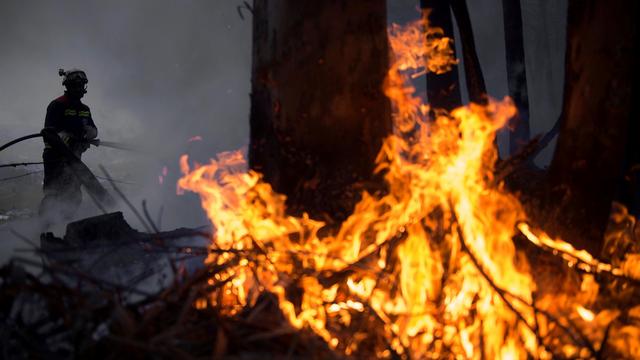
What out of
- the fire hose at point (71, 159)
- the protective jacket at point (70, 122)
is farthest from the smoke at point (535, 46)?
the fire hose at point (71, 159)

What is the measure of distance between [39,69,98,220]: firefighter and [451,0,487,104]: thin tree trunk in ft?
21.3

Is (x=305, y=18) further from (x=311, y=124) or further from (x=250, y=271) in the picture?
(x=250, y=271)

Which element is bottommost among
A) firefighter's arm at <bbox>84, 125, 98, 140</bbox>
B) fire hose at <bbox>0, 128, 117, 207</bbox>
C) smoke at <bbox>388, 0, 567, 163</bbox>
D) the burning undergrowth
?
the burning undergrowth

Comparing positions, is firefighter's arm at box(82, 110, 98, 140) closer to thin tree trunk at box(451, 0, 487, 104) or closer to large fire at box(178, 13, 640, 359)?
large fire at box(178, 13, 640, 359)

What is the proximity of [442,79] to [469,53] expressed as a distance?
101cm

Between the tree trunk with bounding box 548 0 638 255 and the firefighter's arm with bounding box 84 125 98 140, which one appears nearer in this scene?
the tree trunk with bounding box 548 0 638 255

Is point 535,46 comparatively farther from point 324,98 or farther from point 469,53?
point 324,98

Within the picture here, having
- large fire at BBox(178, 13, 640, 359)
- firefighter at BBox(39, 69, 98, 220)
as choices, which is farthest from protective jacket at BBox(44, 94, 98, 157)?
large fire at BBox(178, 13, 640, 359)

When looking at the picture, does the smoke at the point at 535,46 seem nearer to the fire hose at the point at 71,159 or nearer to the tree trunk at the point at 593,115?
the fire hose at the point at 71,159

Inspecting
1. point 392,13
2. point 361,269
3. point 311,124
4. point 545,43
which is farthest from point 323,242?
point 545,43

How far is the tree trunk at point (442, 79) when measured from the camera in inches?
203

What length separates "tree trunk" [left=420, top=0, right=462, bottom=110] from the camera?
515cm

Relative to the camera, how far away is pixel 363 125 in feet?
8.51

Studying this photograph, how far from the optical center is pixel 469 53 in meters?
4.38
